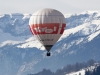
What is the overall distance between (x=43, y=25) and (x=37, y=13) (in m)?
4.52

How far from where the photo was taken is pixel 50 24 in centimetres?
12550

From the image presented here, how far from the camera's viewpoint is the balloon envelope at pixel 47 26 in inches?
4931

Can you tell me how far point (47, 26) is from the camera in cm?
12494

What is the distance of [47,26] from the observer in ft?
410

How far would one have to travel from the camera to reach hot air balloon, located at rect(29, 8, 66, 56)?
125 metres

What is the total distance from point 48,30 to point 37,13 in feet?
18.5

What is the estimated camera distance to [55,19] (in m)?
127

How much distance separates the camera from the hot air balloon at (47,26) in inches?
4931

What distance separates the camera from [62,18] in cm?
12838

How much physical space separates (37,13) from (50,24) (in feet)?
15.9

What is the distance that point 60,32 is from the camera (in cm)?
12812

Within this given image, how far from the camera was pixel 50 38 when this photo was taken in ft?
413

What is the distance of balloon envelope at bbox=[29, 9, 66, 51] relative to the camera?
411 feet

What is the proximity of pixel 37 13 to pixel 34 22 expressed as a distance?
217 centimetres
